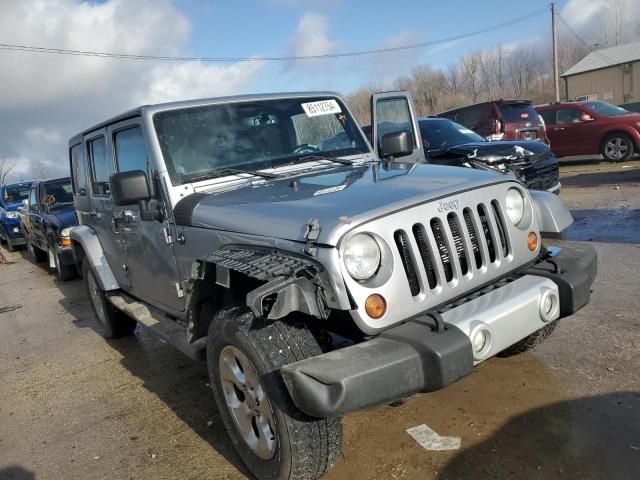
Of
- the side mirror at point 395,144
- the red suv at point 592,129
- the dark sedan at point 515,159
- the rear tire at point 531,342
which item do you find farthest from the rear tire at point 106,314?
the red suv at point 592,129

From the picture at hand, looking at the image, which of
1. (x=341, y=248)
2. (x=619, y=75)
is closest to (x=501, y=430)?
(x=341, y=248)

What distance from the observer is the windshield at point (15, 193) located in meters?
15.7

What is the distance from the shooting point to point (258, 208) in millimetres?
2998

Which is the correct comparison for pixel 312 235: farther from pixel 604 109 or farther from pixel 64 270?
pixel 604 109

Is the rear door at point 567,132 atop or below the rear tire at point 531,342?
atop

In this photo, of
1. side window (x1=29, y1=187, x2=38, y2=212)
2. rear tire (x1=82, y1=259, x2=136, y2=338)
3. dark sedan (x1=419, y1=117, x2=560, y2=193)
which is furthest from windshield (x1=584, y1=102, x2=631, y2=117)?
side window (x1=29, y1=187, x2=38, y2=212)

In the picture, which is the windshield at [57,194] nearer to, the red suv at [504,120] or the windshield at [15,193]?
the windshield at [15,193]

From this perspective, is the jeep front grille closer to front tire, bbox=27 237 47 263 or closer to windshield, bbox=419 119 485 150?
windshield, bbox=419 119 485 150

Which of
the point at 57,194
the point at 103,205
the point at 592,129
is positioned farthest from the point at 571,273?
the point at 592,129

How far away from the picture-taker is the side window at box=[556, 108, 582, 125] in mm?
14719

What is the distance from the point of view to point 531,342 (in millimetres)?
3807

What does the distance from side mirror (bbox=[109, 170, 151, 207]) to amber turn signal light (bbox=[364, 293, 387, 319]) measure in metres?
1.75

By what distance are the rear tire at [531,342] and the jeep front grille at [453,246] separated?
930mm

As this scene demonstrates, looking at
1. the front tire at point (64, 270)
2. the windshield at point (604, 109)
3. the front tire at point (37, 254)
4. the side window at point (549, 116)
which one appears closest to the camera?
the front tire at point (64, 270)
